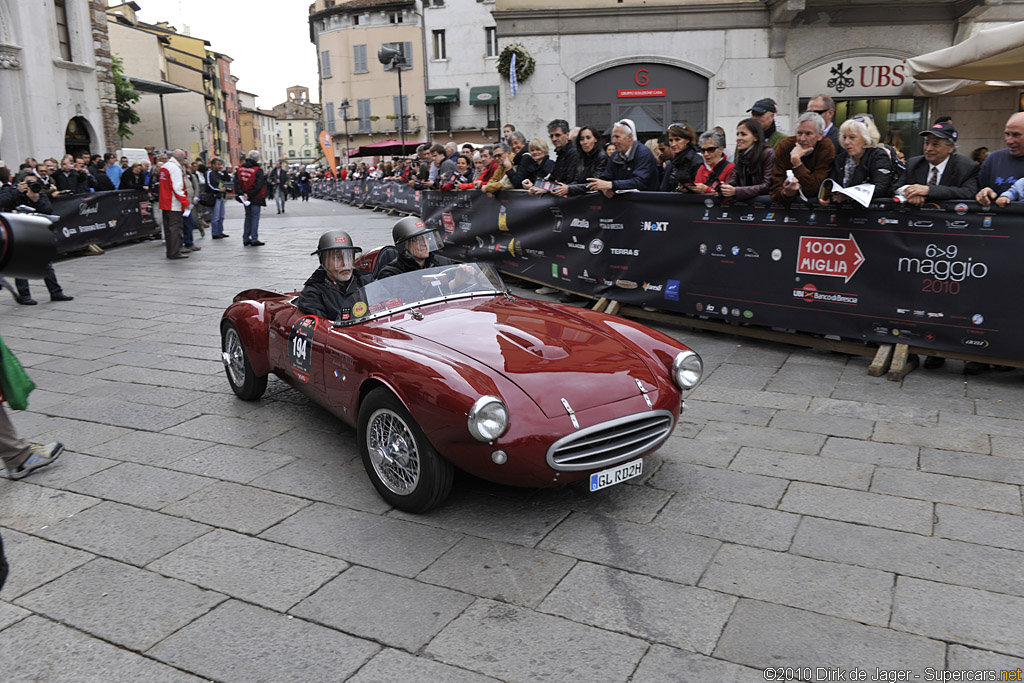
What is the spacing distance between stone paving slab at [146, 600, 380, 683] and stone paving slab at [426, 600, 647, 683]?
1.10ft

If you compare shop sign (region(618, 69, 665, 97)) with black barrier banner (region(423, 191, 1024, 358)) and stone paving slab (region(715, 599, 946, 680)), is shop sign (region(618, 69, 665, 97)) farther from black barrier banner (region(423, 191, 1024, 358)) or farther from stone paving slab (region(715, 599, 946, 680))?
stone paving slab (region(715, 599, 946, 680))

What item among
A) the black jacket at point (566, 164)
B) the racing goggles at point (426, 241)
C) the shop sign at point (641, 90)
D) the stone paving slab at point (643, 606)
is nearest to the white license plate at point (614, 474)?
the stone paving slab at point (643, 606)

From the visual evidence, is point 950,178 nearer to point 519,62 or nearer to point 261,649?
point 261,649

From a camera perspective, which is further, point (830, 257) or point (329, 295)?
point (830, 257)

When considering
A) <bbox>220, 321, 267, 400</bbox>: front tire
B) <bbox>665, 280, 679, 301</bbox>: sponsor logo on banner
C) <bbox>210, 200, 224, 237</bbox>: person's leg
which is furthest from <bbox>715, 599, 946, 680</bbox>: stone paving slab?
<bbox>210, 200, 224, 237</bbox>: person's leg

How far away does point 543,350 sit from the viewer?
4.06m

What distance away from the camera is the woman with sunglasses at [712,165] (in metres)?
7.30

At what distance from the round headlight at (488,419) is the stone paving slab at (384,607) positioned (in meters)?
0.69

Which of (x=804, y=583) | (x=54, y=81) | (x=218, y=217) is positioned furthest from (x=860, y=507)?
(x=54, y=81)

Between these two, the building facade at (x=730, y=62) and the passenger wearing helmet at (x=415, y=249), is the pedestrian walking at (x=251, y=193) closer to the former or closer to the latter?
the building facade at (x=730, y=62)

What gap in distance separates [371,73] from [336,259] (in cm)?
5912

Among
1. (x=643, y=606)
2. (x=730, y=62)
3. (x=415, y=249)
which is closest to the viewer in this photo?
(x=643, y=606)

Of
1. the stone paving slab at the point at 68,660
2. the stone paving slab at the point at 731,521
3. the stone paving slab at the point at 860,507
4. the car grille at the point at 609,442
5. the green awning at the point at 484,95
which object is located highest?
the green awning at the point at 484,95

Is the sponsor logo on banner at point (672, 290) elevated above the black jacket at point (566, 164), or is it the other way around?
the black jacket at point (566, 164)
